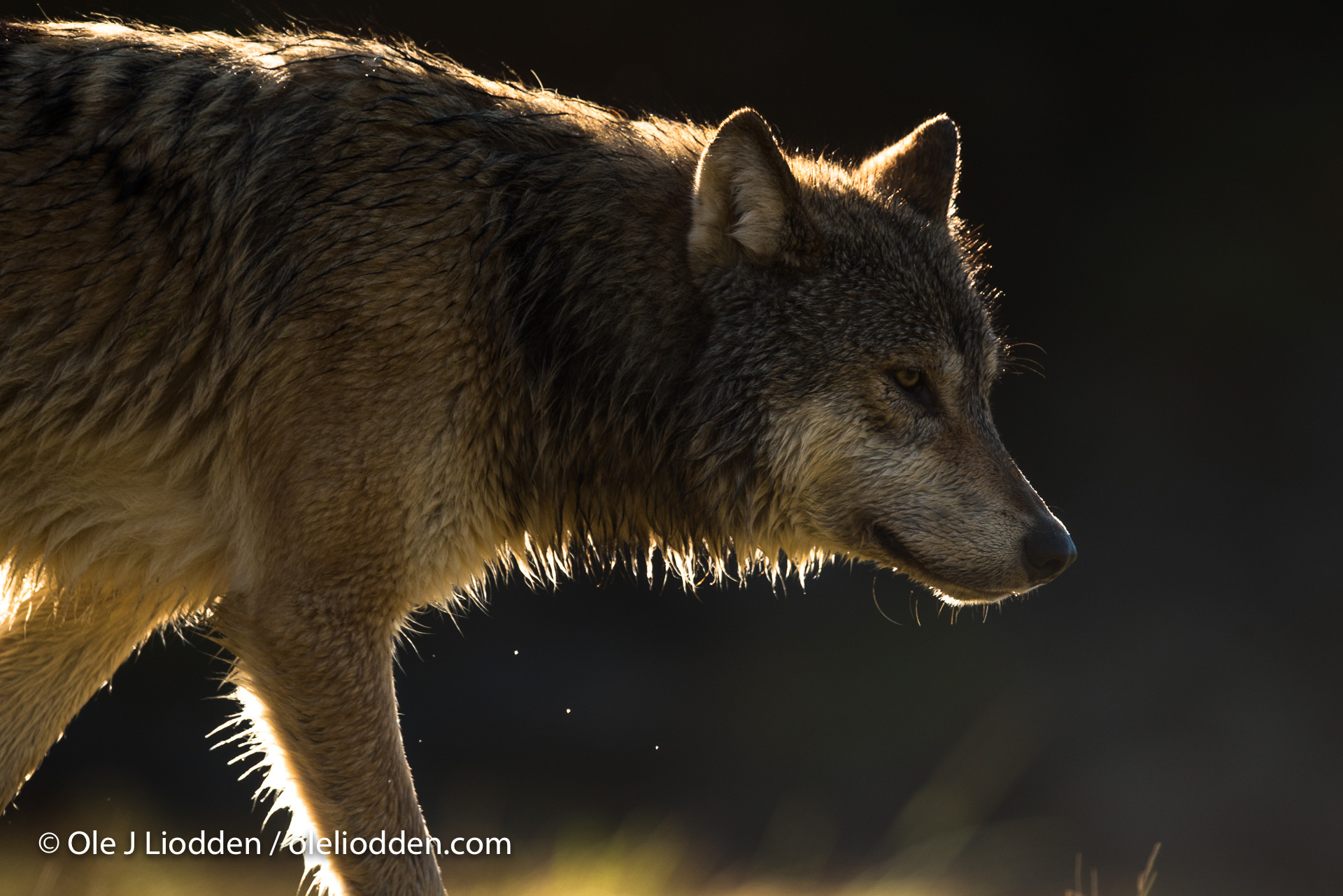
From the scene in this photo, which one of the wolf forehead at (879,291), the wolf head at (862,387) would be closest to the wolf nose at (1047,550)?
the wolf head at (862,387)

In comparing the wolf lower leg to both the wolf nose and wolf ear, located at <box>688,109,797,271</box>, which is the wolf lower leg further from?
the wolf nose

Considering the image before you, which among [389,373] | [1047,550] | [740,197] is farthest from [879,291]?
[389,373]

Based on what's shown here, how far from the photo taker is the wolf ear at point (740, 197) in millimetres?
2922

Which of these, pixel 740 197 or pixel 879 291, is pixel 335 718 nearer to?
pixel 740 197

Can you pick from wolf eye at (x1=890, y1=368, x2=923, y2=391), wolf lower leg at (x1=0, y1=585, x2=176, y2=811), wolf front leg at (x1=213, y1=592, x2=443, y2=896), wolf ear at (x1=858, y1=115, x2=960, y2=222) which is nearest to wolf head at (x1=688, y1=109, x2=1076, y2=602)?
wolf eye at (x1=890, y1=368, x2=923, y2=391)

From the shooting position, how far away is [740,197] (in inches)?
119

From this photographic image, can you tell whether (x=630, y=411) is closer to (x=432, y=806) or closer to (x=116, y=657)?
(x=116, y=657)

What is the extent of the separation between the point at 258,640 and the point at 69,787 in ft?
18.1

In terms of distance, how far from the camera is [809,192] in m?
3.26

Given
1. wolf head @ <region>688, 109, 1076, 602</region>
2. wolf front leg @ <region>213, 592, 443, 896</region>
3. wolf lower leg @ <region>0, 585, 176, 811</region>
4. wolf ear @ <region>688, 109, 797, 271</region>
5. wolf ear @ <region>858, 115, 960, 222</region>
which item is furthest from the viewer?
wolf ear @ <region>858, 115, 960, 222</region>

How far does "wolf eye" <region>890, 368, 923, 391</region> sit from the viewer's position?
312 centimetres

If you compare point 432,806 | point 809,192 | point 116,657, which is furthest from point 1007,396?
point 116,657

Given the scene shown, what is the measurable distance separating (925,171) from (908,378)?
872 millimetres

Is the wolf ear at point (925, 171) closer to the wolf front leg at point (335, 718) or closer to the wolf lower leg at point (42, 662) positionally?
the wolf front leg at point (335, 718)
